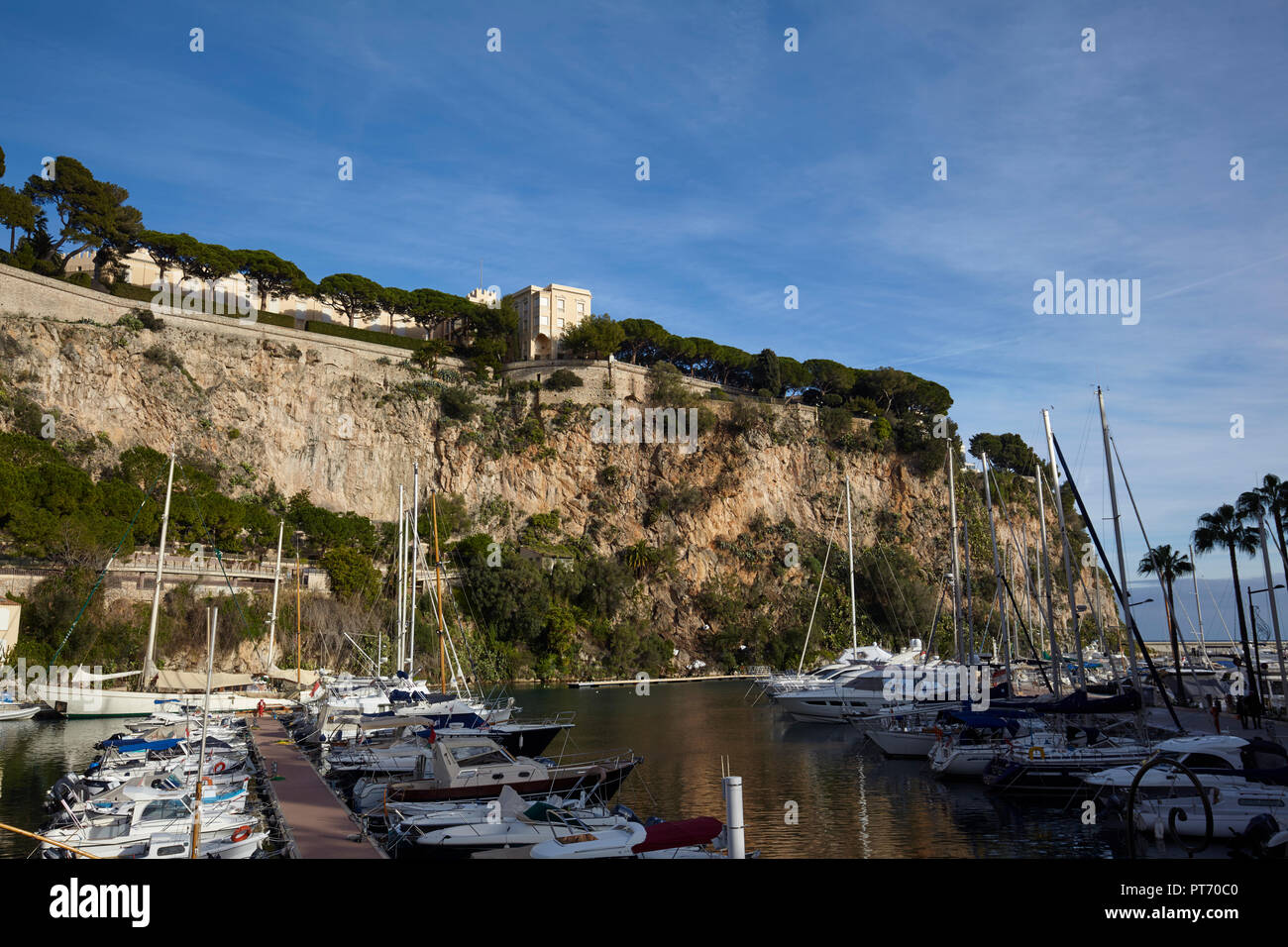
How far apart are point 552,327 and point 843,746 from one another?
188ft

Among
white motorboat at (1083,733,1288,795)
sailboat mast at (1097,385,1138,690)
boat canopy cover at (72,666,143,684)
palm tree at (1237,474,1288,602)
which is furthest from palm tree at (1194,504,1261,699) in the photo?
boat canopy cover at (72,666,143,684)

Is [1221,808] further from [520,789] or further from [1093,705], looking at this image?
[520,789]

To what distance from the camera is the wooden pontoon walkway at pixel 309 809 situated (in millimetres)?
13264

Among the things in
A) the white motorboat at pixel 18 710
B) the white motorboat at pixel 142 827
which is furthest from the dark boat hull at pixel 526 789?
the white motorboat at pixel 18 710

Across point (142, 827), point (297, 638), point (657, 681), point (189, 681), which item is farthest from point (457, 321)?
point (142, 827)

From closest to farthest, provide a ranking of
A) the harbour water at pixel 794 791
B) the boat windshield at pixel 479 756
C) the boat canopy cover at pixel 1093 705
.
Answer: the harbour water at pixel 794 791
the boat windshield at pixel 479 756
the boat canopy cover at pixel 1093 705

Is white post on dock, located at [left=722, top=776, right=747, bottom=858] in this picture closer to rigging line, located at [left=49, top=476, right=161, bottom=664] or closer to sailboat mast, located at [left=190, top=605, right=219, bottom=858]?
sailboat mast, located at [left=190, top=605, right=219, bottom=858]

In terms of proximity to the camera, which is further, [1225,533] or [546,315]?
[546,315]

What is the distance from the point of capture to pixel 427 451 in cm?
6150

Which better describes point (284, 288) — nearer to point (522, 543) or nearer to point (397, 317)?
point (397, 317)

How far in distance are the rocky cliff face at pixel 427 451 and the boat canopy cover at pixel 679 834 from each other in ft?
151

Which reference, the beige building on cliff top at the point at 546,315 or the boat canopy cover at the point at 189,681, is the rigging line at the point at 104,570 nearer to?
the boat canopy cover at the point at 189,681

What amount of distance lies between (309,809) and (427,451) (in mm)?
46491
